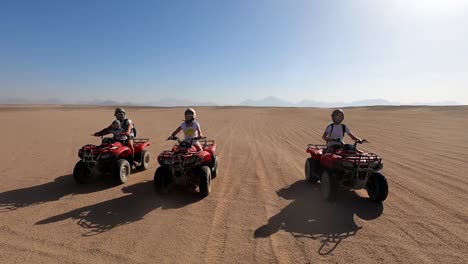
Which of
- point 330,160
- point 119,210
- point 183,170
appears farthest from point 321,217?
point 119,210

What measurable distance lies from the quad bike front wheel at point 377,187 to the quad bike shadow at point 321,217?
157 mm

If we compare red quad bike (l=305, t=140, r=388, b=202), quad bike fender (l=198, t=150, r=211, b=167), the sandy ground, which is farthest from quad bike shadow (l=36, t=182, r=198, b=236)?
red quad bike (l=305, t=140, r=388, b=202)

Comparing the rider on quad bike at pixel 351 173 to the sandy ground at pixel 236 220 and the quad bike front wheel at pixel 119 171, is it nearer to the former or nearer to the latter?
the sandy ground at pixel 236 220

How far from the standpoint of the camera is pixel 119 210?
19.3 ft

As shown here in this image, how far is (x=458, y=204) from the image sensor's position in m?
6.09

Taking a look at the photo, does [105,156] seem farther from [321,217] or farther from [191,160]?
[321,217]

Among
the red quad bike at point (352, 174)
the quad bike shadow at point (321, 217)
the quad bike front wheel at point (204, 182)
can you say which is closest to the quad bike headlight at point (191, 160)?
the quad bike front wheel at point (204, 182)

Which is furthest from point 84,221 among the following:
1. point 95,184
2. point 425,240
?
point 425,240

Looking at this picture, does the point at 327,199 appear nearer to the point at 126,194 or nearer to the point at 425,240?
the point at 425,240

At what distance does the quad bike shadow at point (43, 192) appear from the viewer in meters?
6.23

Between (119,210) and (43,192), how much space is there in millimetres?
2488

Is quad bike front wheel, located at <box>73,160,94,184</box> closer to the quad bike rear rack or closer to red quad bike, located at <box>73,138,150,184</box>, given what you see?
red quad bike, located at <box>73,138,150,184</box>

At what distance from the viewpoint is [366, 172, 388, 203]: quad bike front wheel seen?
604 centimetres

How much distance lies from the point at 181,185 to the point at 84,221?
2507 mm
